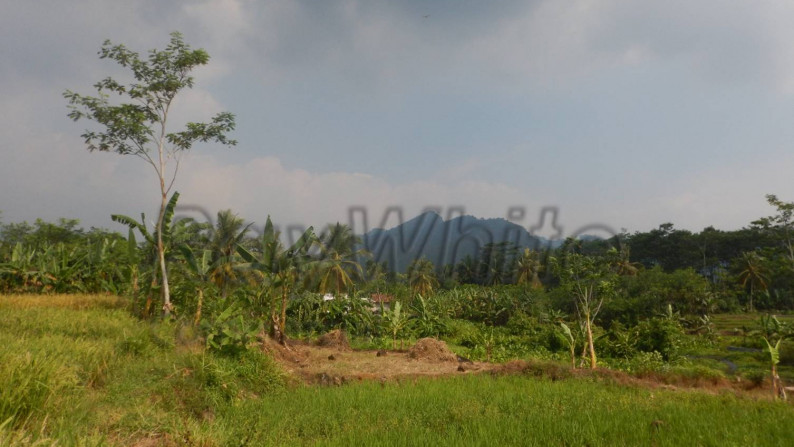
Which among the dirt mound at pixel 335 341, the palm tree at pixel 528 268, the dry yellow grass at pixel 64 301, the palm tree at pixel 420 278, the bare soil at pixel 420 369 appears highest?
the palm tree at pixel 528 268

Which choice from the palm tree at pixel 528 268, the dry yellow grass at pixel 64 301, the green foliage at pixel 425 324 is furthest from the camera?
the palm tree at pixel 528 268

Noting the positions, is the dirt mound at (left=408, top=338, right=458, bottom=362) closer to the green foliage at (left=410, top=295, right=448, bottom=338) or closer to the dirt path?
the dirt path

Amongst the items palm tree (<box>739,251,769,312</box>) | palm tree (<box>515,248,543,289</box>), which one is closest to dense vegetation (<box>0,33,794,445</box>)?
palm tree (<box>739,251,769,312</box>)

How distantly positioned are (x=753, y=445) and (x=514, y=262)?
51.2 meters

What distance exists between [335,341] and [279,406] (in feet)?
26.4

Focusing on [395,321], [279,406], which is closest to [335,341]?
[395,321]

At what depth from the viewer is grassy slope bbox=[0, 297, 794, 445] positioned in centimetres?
503

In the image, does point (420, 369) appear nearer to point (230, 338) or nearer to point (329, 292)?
point (230, 338)

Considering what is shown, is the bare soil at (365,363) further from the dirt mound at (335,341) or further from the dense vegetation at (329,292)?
the dense vegetation at (329,292)

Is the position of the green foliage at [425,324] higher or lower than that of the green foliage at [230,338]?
lower

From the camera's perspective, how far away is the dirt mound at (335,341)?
1474 cm

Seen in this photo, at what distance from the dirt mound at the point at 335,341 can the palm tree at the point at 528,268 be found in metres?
32.9

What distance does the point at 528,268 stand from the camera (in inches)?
1874

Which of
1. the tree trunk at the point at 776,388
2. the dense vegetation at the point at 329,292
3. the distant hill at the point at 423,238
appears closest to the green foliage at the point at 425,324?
the dense vegetation at the point at 329,292
